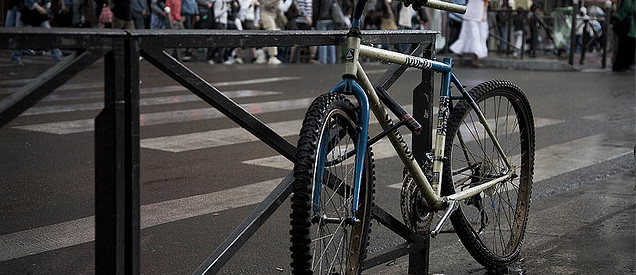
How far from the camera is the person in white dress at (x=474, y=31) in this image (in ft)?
63.7

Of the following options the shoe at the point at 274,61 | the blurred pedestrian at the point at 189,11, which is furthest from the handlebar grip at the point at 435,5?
the blurred pedestrian at the point at 189,11

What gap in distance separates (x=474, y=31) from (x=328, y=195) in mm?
16741

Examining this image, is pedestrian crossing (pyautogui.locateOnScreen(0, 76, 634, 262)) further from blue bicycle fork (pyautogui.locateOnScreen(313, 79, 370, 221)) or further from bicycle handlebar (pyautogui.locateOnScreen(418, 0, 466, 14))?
blue bicycle fork (pyautogui.locateOnScreen(313, 79, 370, 221))

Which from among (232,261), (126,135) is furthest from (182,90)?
(126,135)

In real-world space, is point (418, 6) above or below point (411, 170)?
above

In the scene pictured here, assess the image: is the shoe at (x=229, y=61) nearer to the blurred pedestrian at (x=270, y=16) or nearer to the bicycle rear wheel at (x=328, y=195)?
the blurred pedestrian at (x=270, y=16)

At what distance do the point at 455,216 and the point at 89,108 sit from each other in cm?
779

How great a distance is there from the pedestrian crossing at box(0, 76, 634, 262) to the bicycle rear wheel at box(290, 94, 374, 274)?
0.73m

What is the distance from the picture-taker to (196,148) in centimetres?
848

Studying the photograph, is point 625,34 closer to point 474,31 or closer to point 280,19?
point 474,31

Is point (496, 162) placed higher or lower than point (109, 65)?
lower

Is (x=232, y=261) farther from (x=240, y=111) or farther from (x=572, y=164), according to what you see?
(x=572, y=164)

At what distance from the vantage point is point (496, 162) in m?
4.68

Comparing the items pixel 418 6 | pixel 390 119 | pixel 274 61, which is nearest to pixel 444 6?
pixel 418 6
